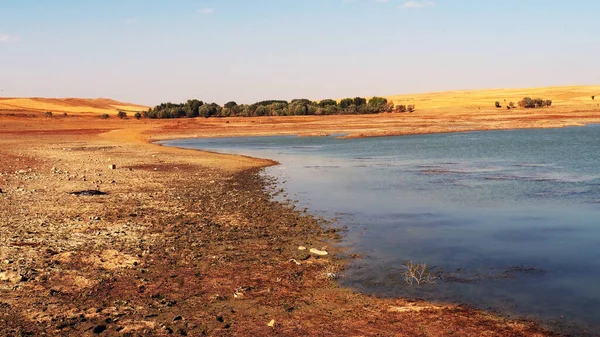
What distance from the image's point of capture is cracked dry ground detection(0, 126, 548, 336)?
764 centimetres

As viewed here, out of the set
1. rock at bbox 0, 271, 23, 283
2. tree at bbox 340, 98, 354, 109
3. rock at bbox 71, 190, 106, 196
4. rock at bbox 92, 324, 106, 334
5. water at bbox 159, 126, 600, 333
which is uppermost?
tree at bbox 340, 98, 354, 109

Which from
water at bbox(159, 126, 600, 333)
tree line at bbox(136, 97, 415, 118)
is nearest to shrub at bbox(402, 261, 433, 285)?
water at bbox(159, 126, 600, 333)

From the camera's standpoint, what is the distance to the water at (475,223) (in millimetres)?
9055

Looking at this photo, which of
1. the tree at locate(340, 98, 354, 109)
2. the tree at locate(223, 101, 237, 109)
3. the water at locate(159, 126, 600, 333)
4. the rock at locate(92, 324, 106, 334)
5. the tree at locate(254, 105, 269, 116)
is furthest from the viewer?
the tree at locate(223, 101, 237, 109)

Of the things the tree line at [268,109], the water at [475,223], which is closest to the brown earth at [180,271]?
the water at [475,223]

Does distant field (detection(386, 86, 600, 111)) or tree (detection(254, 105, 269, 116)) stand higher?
distant field (detection(386, 86, 600, 111))

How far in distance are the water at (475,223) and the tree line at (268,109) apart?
6160 centimetres

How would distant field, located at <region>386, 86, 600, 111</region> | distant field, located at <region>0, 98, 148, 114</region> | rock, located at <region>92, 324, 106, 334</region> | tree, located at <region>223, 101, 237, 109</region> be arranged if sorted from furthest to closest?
distant field, located at <region>0, 98, 148, 114</region>
tree, located at <region>223, 101, 237, 109</region>
distant field, located at <region>386, 86, 600, 111</region>
rock, located at <region>92, 324, 106, 334</region>

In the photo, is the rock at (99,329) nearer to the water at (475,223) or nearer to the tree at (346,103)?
the water at (475,223)

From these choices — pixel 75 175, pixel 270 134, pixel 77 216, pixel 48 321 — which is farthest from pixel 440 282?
pixel 270 134

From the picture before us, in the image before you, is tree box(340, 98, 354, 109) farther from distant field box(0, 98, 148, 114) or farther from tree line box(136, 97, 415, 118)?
distant field box(0, 98, 148, 114)

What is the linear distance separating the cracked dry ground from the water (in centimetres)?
79

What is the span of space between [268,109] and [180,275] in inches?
3491

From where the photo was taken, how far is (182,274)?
32.5 ft
